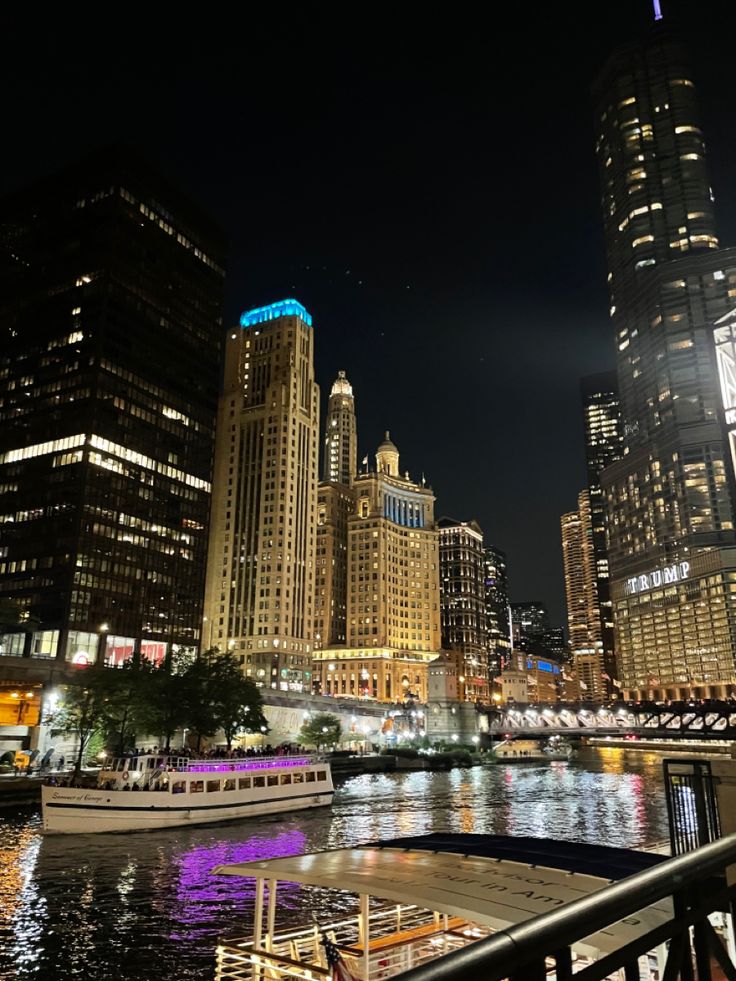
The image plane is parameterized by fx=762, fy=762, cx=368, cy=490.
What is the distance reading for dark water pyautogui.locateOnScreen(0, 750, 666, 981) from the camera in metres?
30.5

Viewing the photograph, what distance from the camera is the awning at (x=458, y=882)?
1417 centimetres

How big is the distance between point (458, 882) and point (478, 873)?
1.13 meters

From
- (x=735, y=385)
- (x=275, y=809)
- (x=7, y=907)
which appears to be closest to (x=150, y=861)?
(x=7, y=907)

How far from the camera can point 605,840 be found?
2367 inches

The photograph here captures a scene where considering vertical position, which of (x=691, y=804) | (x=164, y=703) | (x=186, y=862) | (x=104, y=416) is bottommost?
(x=186, y=862)

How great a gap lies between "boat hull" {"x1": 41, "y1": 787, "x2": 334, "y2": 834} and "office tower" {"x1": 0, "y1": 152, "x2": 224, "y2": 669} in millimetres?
77913

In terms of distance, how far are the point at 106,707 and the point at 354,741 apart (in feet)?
294

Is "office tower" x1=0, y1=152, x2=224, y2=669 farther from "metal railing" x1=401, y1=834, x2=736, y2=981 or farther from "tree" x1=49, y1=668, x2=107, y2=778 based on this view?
"metal railing" x1=401, y1=834, x2=736, y2=981

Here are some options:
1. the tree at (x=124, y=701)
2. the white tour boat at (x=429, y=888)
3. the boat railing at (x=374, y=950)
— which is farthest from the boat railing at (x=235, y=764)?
the white tour boat at (x=429, y=888)

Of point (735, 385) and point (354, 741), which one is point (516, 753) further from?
point (735, 385)

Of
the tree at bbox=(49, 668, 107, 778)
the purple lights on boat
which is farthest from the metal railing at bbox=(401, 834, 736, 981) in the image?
the tree at bbox=(49, 668, 107, 778)

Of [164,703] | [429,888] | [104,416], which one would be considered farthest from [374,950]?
[104,416]

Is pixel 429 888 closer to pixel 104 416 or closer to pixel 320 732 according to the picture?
pixel 320 732

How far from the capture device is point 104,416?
533 ft
